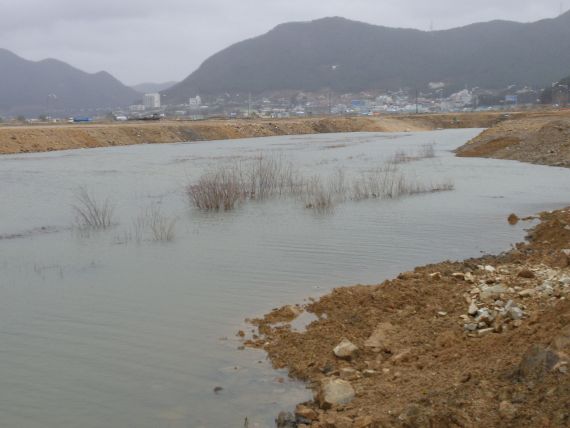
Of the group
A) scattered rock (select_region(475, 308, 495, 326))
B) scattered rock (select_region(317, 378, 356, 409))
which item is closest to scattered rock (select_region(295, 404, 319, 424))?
scattered rock (select_region(317, 378, 356, 409))

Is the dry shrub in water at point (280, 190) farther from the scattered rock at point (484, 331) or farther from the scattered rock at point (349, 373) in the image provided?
the scattered rock at point (349, 373)

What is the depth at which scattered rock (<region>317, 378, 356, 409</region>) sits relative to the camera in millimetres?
6020

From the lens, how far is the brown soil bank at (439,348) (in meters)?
5.07

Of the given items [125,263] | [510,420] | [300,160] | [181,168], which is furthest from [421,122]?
[510,420]

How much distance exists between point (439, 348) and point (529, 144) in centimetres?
3354

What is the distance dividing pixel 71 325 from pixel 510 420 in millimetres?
6456

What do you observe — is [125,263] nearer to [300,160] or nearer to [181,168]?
[181,168]

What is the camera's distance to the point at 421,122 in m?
94.1

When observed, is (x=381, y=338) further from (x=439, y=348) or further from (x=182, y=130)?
(x=182, y=130)

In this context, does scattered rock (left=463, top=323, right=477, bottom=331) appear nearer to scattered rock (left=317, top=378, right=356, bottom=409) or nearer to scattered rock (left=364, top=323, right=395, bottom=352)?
scattered rock (left=364, top=323, right=395, bottom=352)

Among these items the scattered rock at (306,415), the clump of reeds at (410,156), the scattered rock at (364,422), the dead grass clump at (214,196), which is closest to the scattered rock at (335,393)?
the scattered rock at (306,415)

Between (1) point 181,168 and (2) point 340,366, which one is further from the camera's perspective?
(1) point 181,168

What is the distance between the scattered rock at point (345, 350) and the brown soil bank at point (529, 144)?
2778cm

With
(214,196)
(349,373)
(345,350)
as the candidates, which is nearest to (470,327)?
(345,350)
